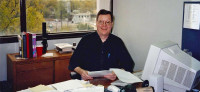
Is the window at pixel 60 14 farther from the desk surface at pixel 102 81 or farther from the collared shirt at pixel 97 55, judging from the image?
the desk surface at pixel 102 81

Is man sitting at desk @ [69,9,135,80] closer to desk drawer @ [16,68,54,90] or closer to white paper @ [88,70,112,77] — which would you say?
white paper @ [88,70,112,77]

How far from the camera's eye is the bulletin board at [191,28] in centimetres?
→ 247

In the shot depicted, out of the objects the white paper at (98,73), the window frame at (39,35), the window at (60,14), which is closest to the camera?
the white paper at (98,73)

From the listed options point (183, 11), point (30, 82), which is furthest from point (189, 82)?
point (30, 82)

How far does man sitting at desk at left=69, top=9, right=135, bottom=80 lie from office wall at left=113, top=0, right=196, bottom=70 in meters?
0.69

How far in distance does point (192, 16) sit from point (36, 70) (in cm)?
199

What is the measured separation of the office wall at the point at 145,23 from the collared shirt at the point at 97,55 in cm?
68

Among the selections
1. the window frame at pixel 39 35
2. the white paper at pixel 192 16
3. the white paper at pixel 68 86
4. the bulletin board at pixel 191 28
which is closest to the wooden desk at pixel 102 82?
the white paper at pixel 68 86

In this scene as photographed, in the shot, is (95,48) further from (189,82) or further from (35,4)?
(35,4)

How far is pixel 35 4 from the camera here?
345 cm

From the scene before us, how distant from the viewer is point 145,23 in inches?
128

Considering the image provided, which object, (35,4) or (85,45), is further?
(35,4)

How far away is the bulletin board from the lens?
8.11ft

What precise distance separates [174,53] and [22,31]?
2251mm
